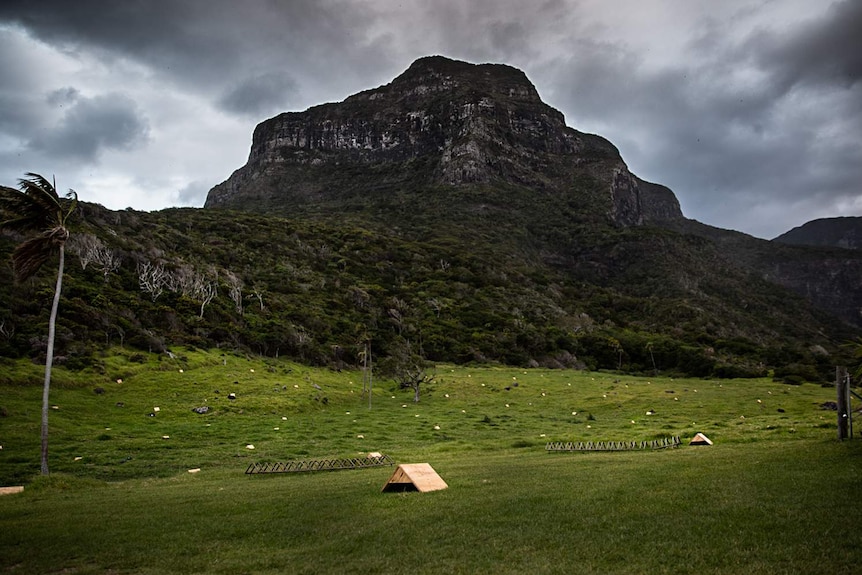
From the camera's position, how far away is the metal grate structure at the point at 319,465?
83.6 ft

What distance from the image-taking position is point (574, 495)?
14.9 metres

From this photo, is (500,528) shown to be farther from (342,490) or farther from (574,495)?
(342,490)

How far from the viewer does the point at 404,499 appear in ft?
51.8

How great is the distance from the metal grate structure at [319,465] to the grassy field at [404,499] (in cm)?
104

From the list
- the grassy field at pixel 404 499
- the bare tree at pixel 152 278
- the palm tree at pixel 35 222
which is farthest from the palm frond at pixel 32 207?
the bare tree at pixel 152 278

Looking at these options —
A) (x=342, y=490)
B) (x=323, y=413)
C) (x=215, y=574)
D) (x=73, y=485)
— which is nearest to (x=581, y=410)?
(x=323, y=413)

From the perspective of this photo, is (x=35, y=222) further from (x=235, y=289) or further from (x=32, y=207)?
(x=235, y=289)

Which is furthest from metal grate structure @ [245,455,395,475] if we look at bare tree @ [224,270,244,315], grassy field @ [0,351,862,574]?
bare tree @ [224,270,244,315]

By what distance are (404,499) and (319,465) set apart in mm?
12062

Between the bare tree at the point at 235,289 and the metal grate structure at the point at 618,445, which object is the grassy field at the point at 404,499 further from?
the bare tree at the point at 235,289

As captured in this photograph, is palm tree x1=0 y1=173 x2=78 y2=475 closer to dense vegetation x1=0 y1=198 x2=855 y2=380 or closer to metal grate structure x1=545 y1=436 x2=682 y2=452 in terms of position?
dense vegetation x1=0 y1=198 x2=855 y2=380

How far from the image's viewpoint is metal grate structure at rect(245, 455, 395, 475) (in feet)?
83.6

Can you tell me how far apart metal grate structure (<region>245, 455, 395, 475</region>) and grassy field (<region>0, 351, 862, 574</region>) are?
1042 millimetres

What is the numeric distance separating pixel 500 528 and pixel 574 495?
3759 mm
